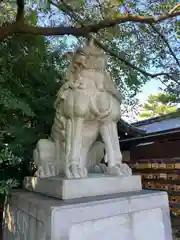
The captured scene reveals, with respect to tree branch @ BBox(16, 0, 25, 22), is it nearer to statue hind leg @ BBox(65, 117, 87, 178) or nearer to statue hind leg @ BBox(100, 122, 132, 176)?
statue hind leg @ BBox(65, 117, 87, 178)

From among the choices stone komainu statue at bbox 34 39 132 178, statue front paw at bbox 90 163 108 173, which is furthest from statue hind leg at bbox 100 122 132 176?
statue front paw at bbox 90 163 108 173

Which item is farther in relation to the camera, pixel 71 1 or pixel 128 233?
pixel 71 1

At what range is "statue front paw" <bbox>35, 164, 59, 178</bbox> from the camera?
2.28 m

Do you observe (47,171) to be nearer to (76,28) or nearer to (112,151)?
(112,151)

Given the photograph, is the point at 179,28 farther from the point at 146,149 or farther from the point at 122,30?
the point at 146,149

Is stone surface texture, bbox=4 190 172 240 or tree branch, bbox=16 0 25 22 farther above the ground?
tree branch, bbox=16 0 25 22

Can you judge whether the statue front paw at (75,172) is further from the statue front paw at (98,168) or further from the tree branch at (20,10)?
the tree branch at (20,10)

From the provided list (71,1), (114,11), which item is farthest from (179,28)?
(71,1)

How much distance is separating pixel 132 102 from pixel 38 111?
1.87 meters

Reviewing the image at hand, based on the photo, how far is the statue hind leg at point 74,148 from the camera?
198cm

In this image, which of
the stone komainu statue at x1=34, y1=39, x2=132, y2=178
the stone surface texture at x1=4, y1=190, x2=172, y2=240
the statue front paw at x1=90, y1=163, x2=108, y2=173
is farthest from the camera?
the statue front paw at x1=90, y1=163, x2=108, y2=173

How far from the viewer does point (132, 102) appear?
4.44 m

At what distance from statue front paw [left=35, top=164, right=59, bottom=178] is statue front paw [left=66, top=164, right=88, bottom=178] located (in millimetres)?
361

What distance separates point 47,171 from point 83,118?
2.16 ft
